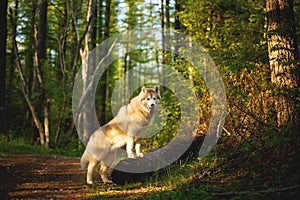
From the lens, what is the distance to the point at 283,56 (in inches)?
200

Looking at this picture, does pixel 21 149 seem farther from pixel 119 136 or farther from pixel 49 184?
pixel 119 136

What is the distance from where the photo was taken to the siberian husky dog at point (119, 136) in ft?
21.0

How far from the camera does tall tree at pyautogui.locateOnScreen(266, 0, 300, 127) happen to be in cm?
480

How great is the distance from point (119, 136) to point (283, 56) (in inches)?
124

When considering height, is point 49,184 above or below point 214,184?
below

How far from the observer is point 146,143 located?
920cm

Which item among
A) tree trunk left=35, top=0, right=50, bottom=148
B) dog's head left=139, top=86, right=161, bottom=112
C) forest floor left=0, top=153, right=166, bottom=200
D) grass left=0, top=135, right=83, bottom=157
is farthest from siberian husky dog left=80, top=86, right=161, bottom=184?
tree trunk left=35, top=0, right=50, bottom=148

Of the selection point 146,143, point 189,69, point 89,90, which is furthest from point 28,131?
point 189,69

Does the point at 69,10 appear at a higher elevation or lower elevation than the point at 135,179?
higher

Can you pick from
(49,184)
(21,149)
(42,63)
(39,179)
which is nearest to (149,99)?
(49,184)

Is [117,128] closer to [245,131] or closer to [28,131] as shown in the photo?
[245,131]

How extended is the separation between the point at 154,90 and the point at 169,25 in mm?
9255

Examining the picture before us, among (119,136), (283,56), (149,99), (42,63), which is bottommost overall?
(119,136)

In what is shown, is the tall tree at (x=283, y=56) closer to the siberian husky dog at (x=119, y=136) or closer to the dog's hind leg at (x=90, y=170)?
the siberian husky dog at (x=119, y=136)
